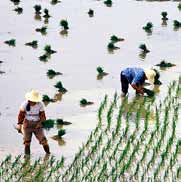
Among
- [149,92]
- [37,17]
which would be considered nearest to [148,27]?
[37,17]

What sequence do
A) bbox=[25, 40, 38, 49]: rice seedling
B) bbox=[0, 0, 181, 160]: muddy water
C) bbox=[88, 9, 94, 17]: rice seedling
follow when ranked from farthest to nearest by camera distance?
bbox=[88, 9, 94, 17]: rice seedling → bbox=[25, 40, 38, 49]: rice seedling → bbox=[0, 0, 181, 160]: muddy water

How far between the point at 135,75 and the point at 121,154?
3248mm

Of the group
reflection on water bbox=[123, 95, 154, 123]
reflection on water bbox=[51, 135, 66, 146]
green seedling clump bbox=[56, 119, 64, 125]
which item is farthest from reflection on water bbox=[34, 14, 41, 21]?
reflection on water bbox=[51, 135, 66, 146]

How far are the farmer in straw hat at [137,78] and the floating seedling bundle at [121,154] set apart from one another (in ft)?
1.88

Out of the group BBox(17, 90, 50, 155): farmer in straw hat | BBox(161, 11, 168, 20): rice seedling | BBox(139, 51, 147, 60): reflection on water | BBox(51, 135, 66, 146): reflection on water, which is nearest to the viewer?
BBox(17, 90, 50, 155): farmer in straw hat

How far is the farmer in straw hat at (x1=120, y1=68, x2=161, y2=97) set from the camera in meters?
14.6

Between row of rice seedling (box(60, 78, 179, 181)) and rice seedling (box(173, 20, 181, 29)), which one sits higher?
rice seedling (box(173, 20, 181, 29))

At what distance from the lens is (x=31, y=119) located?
11.8 meters

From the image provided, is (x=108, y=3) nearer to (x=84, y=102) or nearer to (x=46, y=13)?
(x=46, y=13)

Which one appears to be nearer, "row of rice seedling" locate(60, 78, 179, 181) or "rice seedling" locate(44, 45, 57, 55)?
"row of rice seedling" locate(60, 78, 179, 181)

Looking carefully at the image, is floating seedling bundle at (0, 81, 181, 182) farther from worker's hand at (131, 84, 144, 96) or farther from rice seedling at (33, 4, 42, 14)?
rice seedling at (33, 4, 42, 14)

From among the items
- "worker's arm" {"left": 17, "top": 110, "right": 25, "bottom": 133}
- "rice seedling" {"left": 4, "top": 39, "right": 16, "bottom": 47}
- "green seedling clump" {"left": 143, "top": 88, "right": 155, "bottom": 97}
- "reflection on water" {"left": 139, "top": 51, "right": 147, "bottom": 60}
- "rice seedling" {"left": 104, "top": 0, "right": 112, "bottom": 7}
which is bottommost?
"worker's arm" {"left": 17, "top": 110, "right": 25, "bottom": 133}

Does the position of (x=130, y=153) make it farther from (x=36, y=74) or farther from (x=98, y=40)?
(x=98, y=40)

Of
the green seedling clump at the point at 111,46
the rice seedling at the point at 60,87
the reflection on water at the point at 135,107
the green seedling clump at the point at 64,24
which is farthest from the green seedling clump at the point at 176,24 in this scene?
the reflection on water at the point at 135,107
